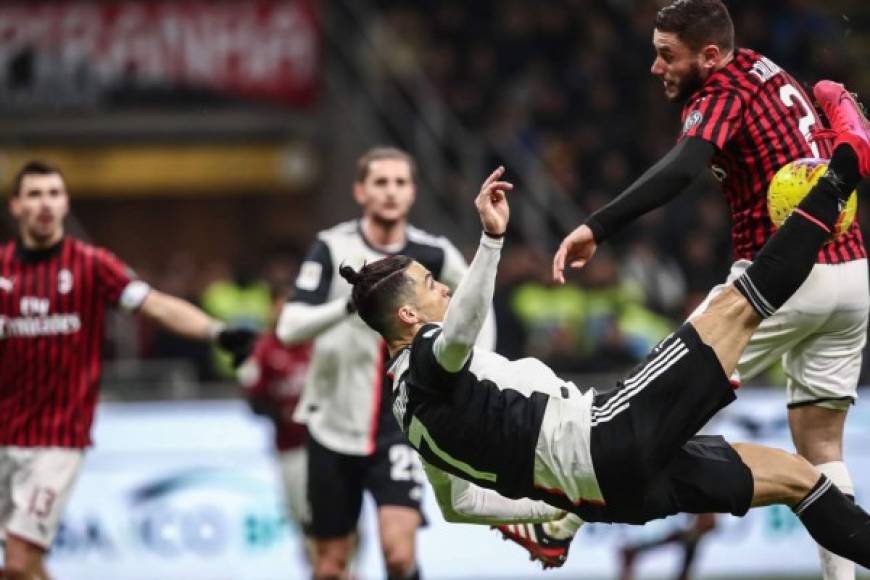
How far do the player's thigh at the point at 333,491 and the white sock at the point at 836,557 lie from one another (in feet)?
7.86

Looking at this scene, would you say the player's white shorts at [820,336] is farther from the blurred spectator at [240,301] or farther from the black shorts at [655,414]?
the blurred spectator at [240,301]

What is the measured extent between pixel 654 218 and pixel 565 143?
141 cm

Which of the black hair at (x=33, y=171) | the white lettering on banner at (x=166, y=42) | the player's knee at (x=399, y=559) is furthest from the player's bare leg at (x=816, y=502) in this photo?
the white lettering on banner at (x=166, y=42)

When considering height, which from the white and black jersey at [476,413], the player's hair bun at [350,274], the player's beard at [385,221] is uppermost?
the player's beard at [385,221]

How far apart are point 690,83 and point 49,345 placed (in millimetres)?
3301

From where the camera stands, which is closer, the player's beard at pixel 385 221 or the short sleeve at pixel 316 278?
the short sleeve at pixel 316 278

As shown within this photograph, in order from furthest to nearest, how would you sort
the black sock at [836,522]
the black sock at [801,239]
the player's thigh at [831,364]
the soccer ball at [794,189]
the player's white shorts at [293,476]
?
the player's white shorts at [293,476] → the player's thigh at [831,364] → the soccer ball at [794,189] → the black sock at [836,522] → the black sock at [801,239]

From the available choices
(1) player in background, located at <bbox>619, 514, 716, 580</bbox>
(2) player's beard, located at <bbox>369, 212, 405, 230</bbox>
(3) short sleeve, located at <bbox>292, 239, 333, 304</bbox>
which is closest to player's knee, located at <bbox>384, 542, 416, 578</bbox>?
(3) short sleeve, located at <bbox>292, 239, 333, 304</bbox>

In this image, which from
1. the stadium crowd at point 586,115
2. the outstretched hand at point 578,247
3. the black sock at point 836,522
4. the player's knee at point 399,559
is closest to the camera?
the outstretched hand at point 578,247

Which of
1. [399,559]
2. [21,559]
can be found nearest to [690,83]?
[399,559]

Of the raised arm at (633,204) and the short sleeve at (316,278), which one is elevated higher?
the raised arm at (633,204)

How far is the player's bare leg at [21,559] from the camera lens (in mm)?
7020

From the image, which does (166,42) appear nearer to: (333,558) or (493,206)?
(333,558)

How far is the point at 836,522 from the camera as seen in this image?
17.6 ft
